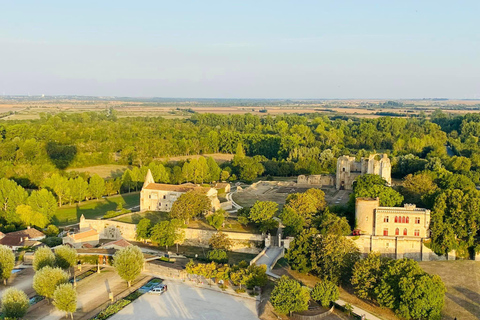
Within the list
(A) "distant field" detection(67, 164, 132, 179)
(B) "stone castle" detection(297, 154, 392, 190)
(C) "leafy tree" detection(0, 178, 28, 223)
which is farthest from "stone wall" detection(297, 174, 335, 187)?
(C) "leafy tree" detection(0, 178, 28, 223)

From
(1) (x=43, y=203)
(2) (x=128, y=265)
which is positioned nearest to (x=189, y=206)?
(2) (x=128, y=265)

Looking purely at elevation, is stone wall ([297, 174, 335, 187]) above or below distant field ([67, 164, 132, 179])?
above

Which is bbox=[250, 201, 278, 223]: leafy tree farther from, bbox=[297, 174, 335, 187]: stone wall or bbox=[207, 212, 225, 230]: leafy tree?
bbox=[297, 174, 335, 187]: stone wall

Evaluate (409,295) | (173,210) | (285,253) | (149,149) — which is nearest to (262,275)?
(285,253)

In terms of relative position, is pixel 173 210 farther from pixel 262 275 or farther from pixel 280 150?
pixel 280 150

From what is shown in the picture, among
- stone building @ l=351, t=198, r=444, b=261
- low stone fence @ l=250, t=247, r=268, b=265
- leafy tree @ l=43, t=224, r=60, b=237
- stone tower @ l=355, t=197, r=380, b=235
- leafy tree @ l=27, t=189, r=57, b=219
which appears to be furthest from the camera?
leafy tree @ l=27, t=189, r=57, b=219

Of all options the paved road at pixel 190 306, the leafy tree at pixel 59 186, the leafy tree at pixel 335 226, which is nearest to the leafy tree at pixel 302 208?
the leafy tree at pixel 335 226

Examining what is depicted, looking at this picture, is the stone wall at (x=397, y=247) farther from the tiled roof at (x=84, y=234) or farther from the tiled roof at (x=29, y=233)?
the tiled roof at (x=29, y=233)
